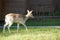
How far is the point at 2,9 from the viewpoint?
60.0 feet

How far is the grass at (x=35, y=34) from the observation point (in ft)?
41.8

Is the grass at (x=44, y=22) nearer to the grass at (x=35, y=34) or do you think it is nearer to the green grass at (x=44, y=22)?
the green grass at (x=44, y=22)

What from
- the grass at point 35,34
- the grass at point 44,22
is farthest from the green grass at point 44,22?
the grass at point 35,34

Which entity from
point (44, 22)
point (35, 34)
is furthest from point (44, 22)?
point (35, 34)

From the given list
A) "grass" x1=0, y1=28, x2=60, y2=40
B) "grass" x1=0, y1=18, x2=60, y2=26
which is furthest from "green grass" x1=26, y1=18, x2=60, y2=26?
"grass" x1=0, y1=28, x2=60, y2=40

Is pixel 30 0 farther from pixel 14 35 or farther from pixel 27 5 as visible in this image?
pixel 14 35

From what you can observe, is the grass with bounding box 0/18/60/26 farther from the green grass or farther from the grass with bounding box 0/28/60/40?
the grass with bounding box 0/28/60/40

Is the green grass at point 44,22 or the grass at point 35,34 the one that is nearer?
the grass at point 35,34

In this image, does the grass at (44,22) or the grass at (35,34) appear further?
the grass at (44,22)

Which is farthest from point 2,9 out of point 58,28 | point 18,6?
point 58,28

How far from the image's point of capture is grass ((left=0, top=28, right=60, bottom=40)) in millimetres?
12742

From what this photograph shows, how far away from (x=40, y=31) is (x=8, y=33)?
156cm

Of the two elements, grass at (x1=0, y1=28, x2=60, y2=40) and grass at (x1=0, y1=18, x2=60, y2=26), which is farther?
grass at (x1=0, y1=18, x2=60, y2=26)

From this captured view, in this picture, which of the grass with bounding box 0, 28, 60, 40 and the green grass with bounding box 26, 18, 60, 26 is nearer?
the grass with bounding box 0, 28, 60, 40
